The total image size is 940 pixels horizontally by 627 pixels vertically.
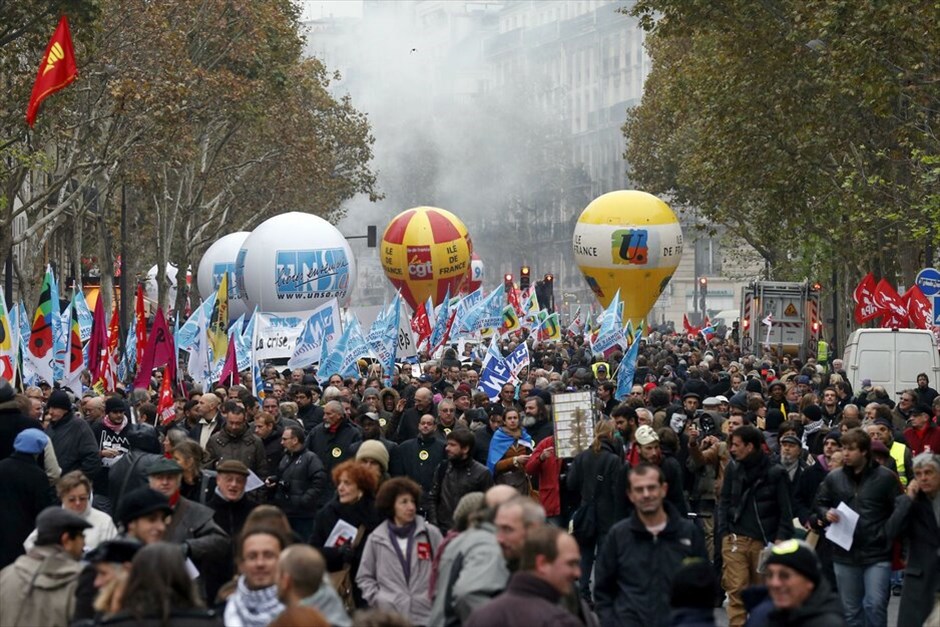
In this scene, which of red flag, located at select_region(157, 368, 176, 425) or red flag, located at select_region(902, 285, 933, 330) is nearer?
red flag, located at select_region(157, 368, 176, 425)

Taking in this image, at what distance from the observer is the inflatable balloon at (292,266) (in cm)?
3719

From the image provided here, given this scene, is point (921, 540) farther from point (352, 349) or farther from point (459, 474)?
point (352, 349)

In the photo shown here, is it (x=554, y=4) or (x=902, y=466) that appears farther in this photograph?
(x=554, y=4)

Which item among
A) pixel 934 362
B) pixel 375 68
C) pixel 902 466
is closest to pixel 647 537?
pixel 902 466

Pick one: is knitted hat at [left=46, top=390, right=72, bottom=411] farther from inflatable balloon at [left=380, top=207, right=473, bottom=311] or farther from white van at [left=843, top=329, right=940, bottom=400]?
inflatable balloon at [left=380, top=207, right=473, bottom=311]

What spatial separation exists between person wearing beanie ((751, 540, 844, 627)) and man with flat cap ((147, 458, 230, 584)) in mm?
3113

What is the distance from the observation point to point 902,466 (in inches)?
570

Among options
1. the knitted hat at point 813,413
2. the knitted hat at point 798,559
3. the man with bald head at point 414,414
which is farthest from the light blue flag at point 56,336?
the knitted hat at point 798,559

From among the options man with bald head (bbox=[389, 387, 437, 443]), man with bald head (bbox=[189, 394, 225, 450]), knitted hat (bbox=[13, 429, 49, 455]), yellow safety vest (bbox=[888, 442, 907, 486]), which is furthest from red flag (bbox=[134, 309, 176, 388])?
knitted hat (bbox=[13, 429, 49, 455])

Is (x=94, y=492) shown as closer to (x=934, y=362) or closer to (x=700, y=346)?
(x=934, y=362)

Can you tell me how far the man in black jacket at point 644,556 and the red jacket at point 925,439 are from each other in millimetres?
8752

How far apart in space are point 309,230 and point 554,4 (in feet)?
362

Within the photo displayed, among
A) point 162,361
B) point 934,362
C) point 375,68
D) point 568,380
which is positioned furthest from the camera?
point 375,68

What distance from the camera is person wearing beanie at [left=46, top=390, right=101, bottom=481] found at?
1365 cm
